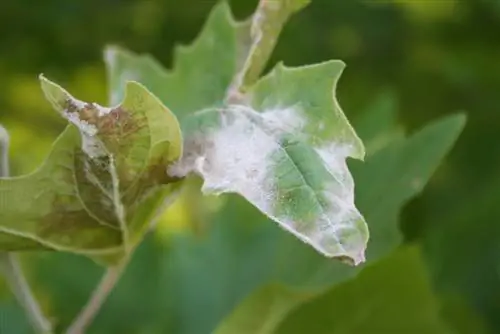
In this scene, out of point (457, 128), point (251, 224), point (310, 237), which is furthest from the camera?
point (251, 224)

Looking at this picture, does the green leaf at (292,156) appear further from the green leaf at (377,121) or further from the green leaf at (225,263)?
the green leaf at (377,121)

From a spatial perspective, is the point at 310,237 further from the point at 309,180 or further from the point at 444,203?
the point at 444,203

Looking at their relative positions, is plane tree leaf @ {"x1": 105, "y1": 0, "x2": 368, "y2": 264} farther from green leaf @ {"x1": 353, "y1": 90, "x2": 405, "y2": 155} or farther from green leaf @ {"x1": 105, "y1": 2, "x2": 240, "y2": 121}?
green leaf @ {"x1": 353, "y1": 90, "x2": 405, "y2": 155}

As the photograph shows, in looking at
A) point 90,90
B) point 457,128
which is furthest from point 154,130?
point 90,90

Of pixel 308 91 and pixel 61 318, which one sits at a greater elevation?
pixel 308 91

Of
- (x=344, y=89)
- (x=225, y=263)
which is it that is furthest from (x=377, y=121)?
(x=344, y=89)

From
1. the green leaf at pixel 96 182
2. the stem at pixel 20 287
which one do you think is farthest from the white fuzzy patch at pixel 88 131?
the stem at pixel 20 287

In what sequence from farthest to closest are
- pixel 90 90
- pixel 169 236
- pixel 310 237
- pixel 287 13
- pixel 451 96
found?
pixel 90 90 < pixel 451 96 < pixel 169 236 < pixel 287 13 < pixel 310 237
